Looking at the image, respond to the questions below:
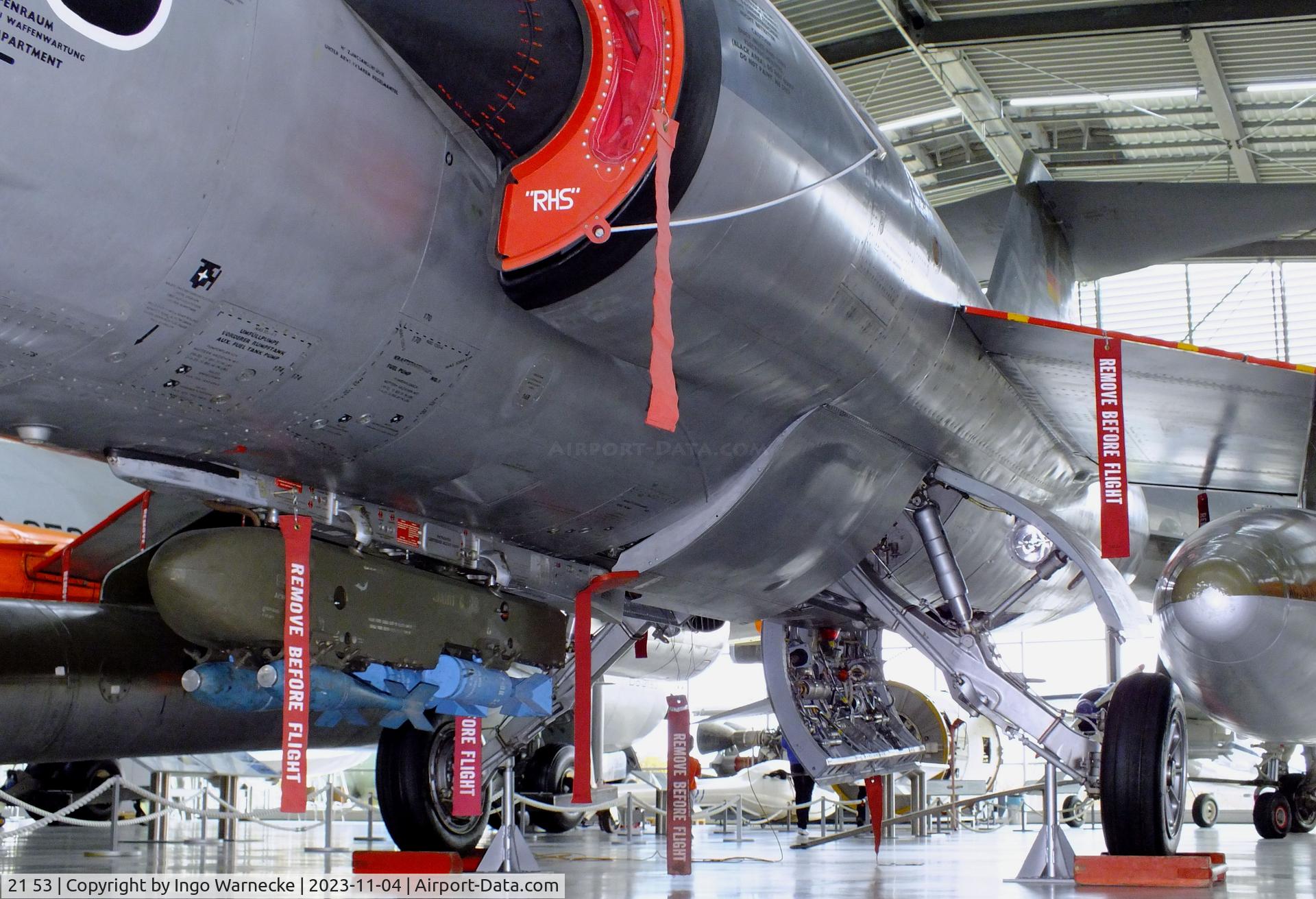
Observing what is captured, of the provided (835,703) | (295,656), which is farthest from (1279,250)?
(295,656)

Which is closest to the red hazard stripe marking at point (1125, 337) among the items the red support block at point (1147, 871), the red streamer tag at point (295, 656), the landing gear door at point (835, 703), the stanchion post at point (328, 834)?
the red support block at point (1147, 871)

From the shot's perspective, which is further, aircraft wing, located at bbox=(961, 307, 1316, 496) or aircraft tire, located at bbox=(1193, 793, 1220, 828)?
aircraft tire, located at bbox=(1193, 793, 1220, 828)

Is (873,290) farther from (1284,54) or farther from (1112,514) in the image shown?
(1284,54)

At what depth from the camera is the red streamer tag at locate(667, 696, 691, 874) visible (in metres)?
7.20

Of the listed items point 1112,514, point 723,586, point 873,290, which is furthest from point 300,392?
point 1112,514

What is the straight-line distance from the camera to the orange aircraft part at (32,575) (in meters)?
10.4

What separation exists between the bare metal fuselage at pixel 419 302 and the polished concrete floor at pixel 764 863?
1.98 meters

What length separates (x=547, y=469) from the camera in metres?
5.31

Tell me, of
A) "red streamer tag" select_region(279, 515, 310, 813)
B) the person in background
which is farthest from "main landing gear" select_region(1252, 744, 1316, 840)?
"red streamer tag" select_region(279, 515, 310, 813)

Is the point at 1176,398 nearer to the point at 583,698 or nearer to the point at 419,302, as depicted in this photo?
the point at 583,698

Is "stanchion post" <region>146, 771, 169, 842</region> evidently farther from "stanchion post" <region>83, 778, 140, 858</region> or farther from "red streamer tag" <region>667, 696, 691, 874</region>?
"red streamer tag" <region>667, 696, 691, 874</region>

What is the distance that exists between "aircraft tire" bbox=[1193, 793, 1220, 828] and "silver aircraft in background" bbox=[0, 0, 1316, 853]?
9342 millimetres

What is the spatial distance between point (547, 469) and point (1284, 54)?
44.6 ft

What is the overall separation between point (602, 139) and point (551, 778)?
34.9 feet
